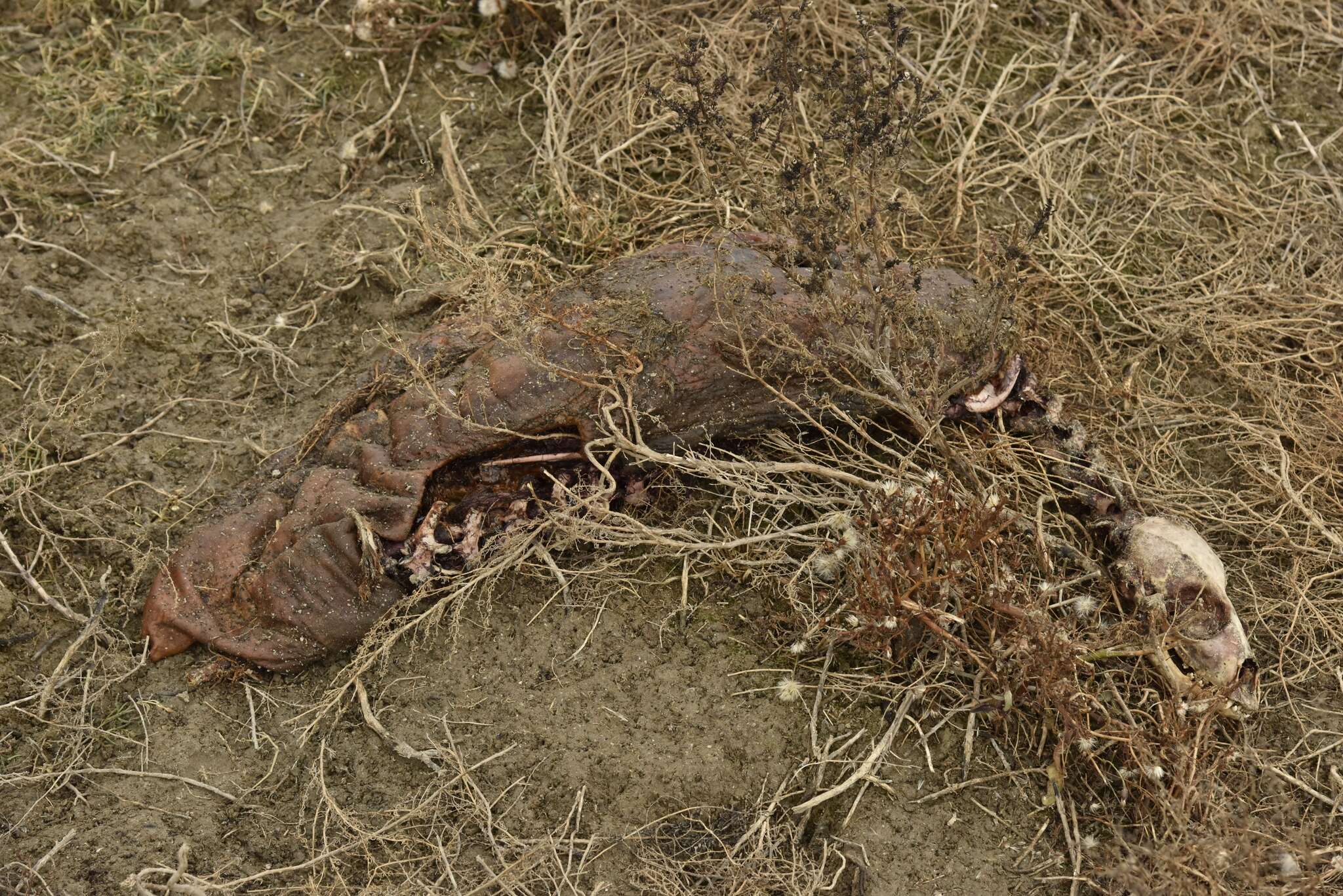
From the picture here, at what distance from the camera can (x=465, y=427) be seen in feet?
11.2

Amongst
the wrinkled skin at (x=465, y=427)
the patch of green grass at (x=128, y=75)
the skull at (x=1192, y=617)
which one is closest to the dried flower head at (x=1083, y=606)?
the skull at (x=1192, y=617)

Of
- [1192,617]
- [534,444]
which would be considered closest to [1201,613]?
[1192,617]

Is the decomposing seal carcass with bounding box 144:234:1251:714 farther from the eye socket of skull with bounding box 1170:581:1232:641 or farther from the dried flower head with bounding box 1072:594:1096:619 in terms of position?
the dried flower head with bounding box 1072:594:1096:619

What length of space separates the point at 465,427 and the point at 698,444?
0.74 metres

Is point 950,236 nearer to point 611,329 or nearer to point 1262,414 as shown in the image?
point 1262,414

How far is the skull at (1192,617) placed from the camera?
3.20 m

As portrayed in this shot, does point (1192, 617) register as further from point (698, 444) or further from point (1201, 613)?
point (698, 444)

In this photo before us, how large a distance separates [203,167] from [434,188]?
0.96 meters

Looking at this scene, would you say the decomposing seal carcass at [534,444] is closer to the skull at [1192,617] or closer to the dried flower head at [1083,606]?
the skull at [1192,617]

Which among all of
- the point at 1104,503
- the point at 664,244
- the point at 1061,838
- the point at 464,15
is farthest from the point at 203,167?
the point at 1061,838

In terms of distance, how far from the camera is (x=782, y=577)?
3453mm

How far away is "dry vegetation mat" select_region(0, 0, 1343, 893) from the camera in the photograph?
3.11 metres

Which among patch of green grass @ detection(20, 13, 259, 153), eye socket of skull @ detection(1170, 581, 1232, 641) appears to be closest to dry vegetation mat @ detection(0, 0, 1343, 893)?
patch of green grass @ detection(20, 13, 259, 153)

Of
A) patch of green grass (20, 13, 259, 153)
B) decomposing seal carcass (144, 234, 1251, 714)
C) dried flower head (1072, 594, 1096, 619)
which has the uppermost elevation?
patch of green grass (20, 13, 259, 153)
